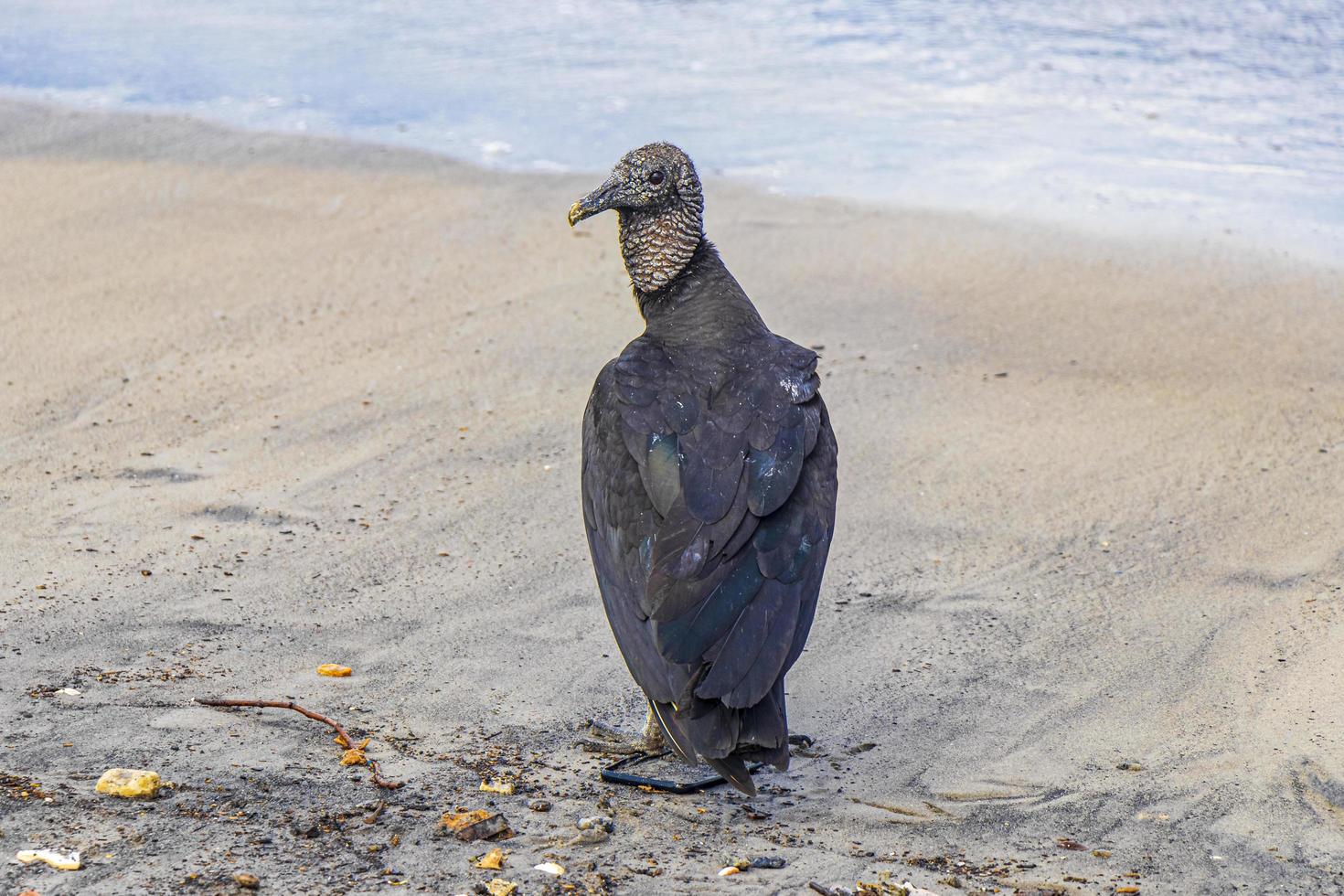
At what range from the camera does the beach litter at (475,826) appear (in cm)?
308

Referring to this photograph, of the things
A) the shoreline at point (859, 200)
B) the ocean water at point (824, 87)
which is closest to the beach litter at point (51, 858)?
the shoreline at point (859, 200)

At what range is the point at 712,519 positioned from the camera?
3363 millimetres

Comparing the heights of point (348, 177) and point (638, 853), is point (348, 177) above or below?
above

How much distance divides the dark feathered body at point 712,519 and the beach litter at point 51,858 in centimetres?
122

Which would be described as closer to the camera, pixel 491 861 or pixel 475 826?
pixel 491 861

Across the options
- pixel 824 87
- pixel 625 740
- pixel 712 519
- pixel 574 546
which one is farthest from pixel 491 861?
pixel 824 87

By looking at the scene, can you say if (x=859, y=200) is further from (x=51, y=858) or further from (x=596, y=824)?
(x=51, y=858)

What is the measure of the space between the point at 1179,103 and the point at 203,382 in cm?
760

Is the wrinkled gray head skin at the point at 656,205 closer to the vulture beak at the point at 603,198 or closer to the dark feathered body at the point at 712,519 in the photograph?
the vulture beak at the point at 603,198

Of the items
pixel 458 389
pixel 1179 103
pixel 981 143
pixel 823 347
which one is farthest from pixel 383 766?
pixel 1179 103

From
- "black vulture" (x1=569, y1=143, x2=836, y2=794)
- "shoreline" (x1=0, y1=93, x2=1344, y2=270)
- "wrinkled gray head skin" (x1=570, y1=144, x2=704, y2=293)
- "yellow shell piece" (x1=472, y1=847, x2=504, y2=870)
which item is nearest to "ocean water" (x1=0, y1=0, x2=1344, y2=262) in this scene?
"shoreline" (x1=0, y1=93, x2=1344, y2=270)

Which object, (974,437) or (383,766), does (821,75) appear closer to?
(974,437)

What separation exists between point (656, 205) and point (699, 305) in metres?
0.37

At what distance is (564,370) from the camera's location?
20.3ft
